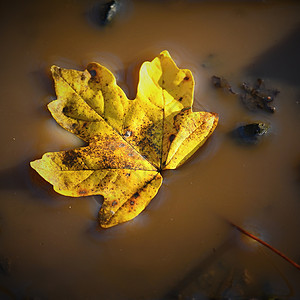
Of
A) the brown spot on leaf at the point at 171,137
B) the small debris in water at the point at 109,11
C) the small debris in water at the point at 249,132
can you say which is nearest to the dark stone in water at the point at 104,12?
the small debris in water at the point at 109,11

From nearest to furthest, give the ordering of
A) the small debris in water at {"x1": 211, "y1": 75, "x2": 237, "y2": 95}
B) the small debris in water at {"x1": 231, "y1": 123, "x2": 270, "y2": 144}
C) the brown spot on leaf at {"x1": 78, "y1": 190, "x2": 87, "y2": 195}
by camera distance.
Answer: the brown spot on leaf at {"x1": 78, "y1": 190, "x2": 87, "y2": 195}, the small debris in water at {"x1": 231, "y1": 123, "x2": 270, "y2": 144}, the small debris in water at {"x1": 211, "y1": 75, "x2": 237, "y2": 95}

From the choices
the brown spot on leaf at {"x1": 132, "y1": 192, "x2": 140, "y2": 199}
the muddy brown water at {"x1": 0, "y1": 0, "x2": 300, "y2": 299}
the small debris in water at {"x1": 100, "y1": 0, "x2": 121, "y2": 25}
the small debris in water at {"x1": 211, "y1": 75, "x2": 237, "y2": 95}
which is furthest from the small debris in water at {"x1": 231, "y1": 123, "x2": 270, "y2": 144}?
the small debris in water at {"x1": 100, "y1": 0, "x2": 121, "y2": 25}

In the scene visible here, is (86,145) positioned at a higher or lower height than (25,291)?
higher

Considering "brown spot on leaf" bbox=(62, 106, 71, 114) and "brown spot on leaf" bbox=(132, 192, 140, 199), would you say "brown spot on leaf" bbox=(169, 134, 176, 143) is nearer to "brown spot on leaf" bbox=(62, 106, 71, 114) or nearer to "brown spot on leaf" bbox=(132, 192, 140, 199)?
"brown spot on leaf" bbox=(132, 192, 140, 199)

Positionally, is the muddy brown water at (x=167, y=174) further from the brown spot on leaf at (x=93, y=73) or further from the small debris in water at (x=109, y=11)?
the brown spot on leaf at (x=93, y=73)

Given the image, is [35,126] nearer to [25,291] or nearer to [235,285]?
[25,291]

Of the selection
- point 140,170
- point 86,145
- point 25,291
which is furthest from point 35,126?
point 25,291
